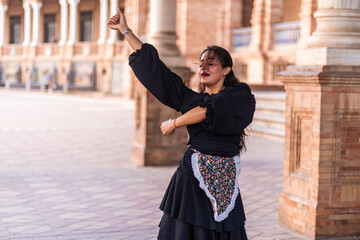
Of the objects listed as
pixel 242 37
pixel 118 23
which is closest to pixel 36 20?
pixel 242 37

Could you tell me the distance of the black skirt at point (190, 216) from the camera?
3242 millimetres

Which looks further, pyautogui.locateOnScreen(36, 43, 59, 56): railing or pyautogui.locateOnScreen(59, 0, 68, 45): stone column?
pyautogui.locateOnScreen(36, 43, 59, 56): railing

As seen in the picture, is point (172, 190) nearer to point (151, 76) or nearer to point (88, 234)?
point (151, 76)

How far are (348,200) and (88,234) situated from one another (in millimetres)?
2337

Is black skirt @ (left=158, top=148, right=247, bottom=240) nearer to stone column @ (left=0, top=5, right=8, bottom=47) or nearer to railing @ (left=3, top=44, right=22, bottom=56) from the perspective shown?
railing @ (left=3, top=44, right=22, bottom=56)

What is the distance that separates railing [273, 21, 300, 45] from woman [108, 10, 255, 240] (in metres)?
16.6

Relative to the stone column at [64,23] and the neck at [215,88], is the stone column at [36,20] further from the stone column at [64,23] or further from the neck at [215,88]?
the neck at [215,88]

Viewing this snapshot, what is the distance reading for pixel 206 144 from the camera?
10.9ft

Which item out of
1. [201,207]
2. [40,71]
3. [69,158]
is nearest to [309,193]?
[201,207]

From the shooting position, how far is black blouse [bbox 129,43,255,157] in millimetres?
3213

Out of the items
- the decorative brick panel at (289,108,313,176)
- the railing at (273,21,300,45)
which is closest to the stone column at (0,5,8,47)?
the railing at (273,21,300,45)

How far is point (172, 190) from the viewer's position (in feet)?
11.0

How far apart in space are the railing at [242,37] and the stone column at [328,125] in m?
16.9

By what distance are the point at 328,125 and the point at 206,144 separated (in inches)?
88.7
